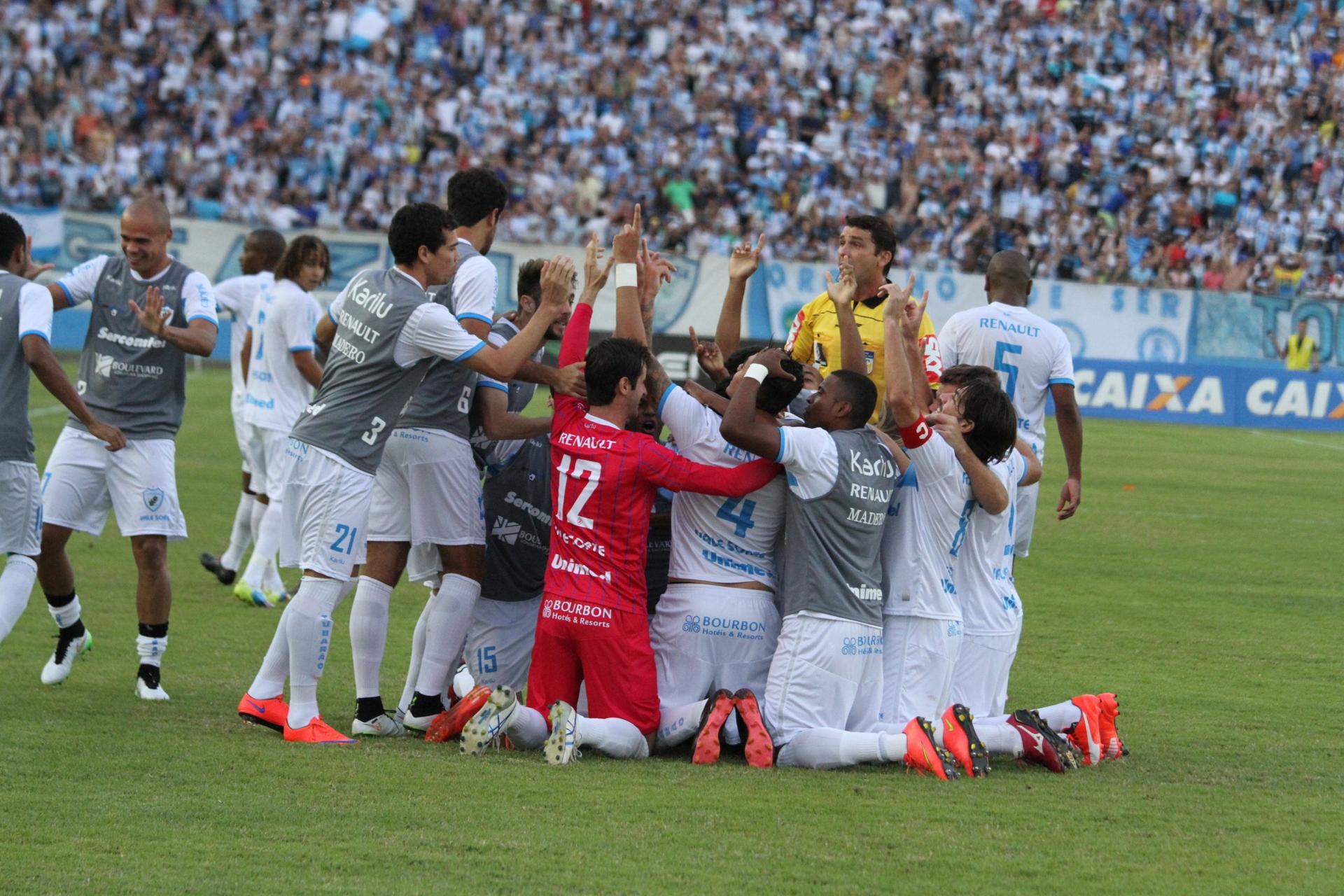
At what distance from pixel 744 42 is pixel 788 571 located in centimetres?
3135

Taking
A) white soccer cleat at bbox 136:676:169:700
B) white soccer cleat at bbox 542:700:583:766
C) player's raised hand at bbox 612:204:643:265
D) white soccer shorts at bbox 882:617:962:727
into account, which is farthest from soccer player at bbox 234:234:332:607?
white soccer shorts at bbox 882:617:962:727

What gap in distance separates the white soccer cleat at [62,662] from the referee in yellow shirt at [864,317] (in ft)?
12.7

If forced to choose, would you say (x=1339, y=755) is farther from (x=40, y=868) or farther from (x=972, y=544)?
(x=40, y=868)

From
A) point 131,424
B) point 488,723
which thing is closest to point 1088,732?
point 488,723

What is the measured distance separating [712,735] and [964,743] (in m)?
1.02

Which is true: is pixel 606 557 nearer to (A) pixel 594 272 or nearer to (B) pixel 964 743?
(A) pixel 594 272

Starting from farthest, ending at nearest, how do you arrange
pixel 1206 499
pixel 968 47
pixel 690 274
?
pixel 968 47
pixel 690 274
pixel 1206 499

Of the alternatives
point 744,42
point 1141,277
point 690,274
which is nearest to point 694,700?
point 690,274

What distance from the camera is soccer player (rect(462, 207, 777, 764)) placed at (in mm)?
6512

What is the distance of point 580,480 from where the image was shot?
259 inches

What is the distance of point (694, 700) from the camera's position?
674cm

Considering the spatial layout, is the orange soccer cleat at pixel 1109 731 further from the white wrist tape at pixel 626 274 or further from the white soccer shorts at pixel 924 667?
the white wrist tape at pixel 626 274

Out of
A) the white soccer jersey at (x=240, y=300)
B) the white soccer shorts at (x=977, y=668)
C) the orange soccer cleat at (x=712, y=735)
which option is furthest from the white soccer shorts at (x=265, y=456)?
the white soccer shorts at (x=977, y=668)

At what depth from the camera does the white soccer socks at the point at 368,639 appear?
6883 mm
